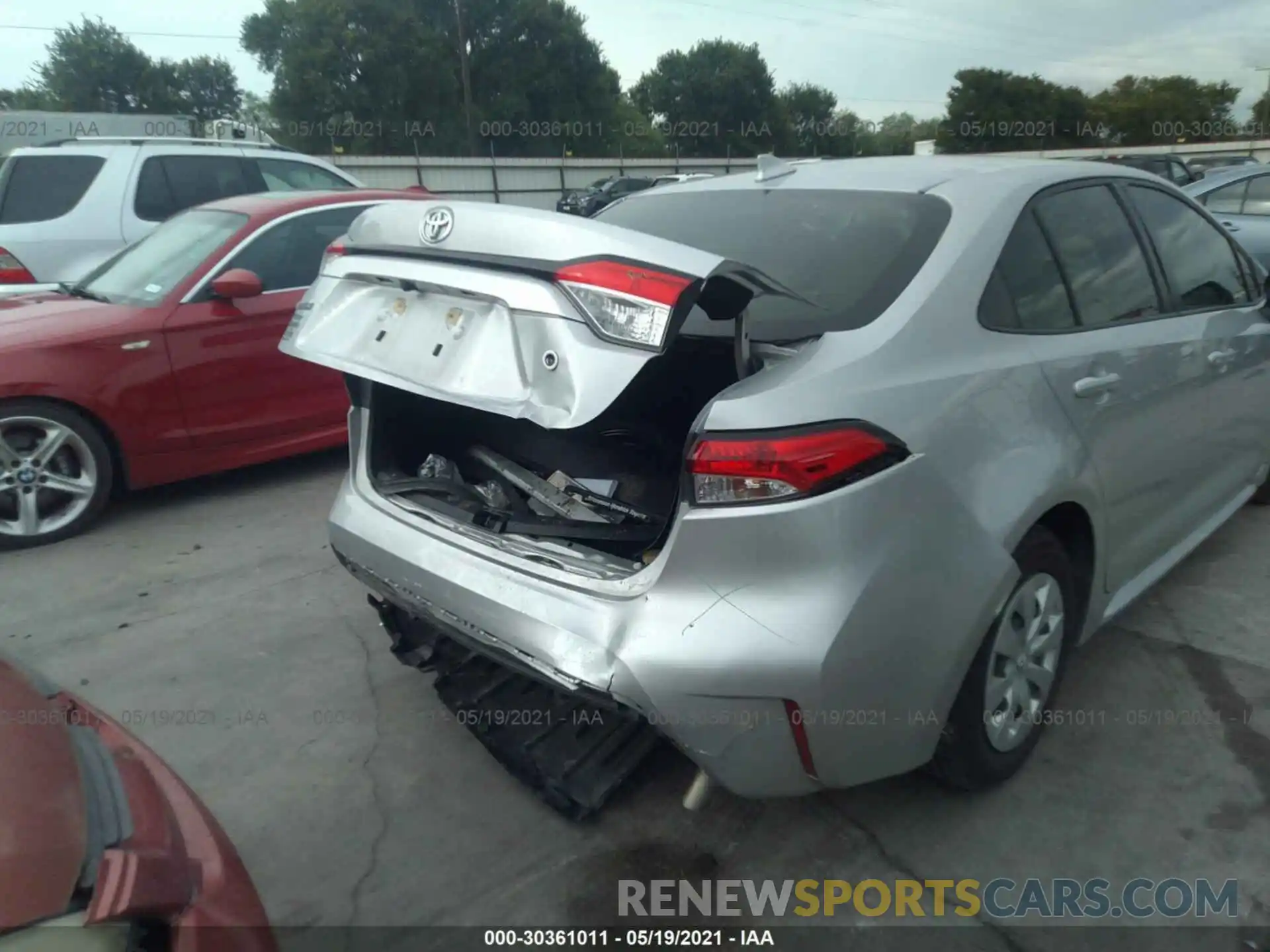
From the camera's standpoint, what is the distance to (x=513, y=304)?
2158mm

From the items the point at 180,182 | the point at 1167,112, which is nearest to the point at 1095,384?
the point at 180,182

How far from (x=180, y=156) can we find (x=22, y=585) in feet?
15.4

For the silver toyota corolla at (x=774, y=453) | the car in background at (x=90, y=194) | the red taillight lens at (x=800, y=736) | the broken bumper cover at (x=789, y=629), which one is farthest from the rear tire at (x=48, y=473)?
the red taillight lens at (x=800, y=736)

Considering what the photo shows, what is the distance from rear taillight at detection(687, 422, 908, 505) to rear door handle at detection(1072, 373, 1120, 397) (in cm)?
88

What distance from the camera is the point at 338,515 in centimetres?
289

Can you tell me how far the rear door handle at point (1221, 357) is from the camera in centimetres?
332

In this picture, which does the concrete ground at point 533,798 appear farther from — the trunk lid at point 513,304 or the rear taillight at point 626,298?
the rear taillight at point 626,298

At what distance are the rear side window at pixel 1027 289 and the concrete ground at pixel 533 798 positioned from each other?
1.28m

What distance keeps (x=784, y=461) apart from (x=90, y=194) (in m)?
7.30

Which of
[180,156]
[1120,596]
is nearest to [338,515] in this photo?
[1120,596]

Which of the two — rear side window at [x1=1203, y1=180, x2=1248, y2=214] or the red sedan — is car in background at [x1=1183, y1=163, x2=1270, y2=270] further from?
the red sedan

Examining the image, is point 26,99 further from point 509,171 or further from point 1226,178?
point 1226,178

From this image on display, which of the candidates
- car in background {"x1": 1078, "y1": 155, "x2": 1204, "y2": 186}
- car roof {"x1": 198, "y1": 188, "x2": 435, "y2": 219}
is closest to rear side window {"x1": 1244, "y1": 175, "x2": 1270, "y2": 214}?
car in background {"x1": 1078, "y1": 155, "x2": 1204, "y2": 186}

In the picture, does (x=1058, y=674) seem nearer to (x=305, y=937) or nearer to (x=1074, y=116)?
(x=305, y=937)
